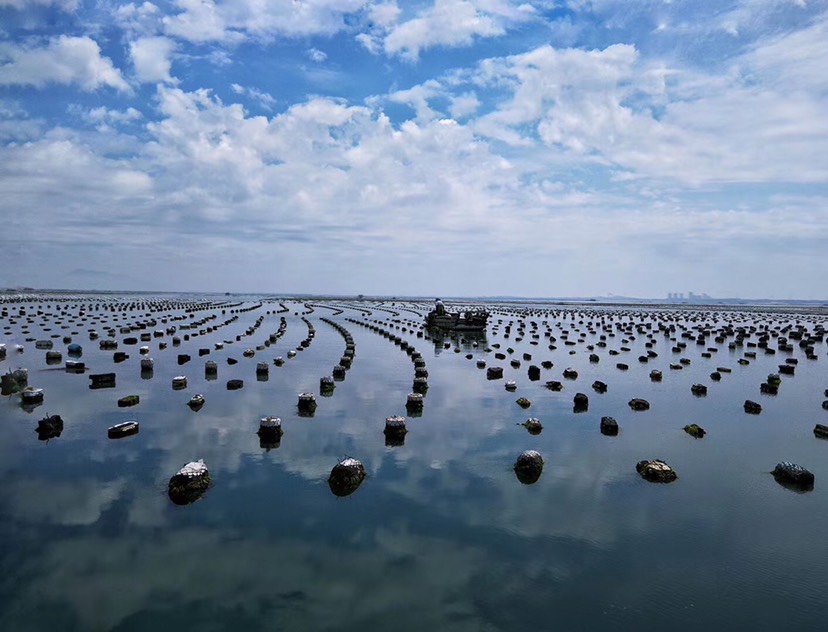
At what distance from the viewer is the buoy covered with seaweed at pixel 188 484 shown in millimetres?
14859

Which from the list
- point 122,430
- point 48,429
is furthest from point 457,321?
point 48,429

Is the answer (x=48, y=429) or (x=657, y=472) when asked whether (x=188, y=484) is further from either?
(x=657, y=472)

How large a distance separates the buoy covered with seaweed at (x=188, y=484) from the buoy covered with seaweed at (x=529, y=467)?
9731 mm

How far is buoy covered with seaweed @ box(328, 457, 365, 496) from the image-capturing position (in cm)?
1587

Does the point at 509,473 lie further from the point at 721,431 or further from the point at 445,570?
the point at 721,431

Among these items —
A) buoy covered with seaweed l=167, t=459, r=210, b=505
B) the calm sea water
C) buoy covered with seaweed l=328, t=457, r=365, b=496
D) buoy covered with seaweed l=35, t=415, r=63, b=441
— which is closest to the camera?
the calm sea water

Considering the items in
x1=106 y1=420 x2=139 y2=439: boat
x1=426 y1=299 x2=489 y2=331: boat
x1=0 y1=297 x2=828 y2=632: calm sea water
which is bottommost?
x1=0 y1=297 x2=828 y2=632: calm sea water

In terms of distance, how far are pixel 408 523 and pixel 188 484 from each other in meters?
6.52

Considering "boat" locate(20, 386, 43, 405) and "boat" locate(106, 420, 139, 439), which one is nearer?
"boat" locate(106, 420, 139, 439)

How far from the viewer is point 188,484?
15242 millimetres

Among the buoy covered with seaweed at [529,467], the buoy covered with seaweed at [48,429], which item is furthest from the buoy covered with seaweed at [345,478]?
the buoy covered with seaweed at [48,429]

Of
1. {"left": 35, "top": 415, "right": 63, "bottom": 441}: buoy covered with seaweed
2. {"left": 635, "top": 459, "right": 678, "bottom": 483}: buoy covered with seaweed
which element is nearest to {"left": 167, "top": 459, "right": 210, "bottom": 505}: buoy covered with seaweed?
{"left": 35, "top": 415, "right": 63, "bottom": 441}: buoy covered with seaweed

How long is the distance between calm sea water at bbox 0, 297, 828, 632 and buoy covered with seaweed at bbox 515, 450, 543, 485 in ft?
1.35

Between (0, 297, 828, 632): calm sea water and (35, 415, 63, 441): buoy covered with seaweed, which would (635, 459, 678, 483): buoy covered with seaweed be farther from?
(35, 415, 63, 441): buoy covered with seaweed
